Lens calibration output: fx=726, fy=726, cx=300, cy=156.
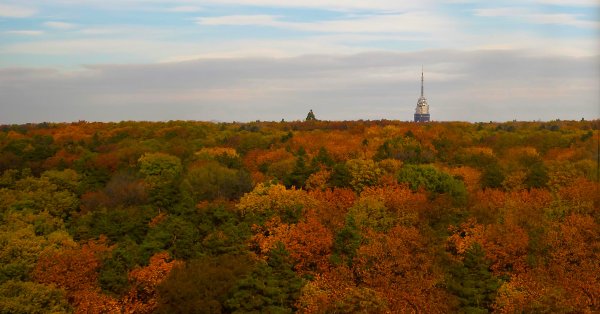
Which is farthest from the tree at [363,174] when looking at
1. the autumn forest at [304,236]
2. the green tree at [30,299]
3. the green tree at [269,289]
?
the green tree at [30,299]

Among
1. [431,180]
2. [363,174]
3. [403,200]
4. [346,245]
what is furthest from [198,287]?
[431,180]

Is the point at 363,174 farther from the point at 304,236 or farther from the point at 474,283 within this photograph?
the point at 474,283

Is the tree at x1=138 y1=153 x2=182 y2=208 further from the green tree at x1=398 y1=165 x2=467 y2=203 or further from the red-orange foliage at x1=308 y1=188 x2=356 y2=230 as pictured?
the green tree at x1=398 y1=165 x2=467 y2=203

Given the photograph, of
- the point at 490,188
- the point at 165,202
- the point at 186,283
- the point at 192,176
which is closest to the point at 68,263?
the point at 186,283

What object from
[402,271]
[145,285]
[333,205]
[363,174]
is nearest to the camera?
[145,285]

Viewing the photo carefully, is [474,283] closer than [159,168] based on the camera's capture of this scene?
Yes

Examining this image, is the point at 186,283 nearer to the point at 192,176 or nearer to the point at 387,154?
the point at 192,176

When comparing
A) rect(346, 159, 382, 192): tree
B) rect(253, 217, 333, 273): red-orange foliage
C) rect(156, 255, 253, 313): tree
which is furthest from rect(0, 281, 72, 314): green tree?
rect(346, 159, 382, 192): tree

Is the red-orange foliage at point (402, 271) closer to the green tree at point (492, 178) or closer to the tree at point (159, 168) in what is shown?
the green tree at point (492, 178)
